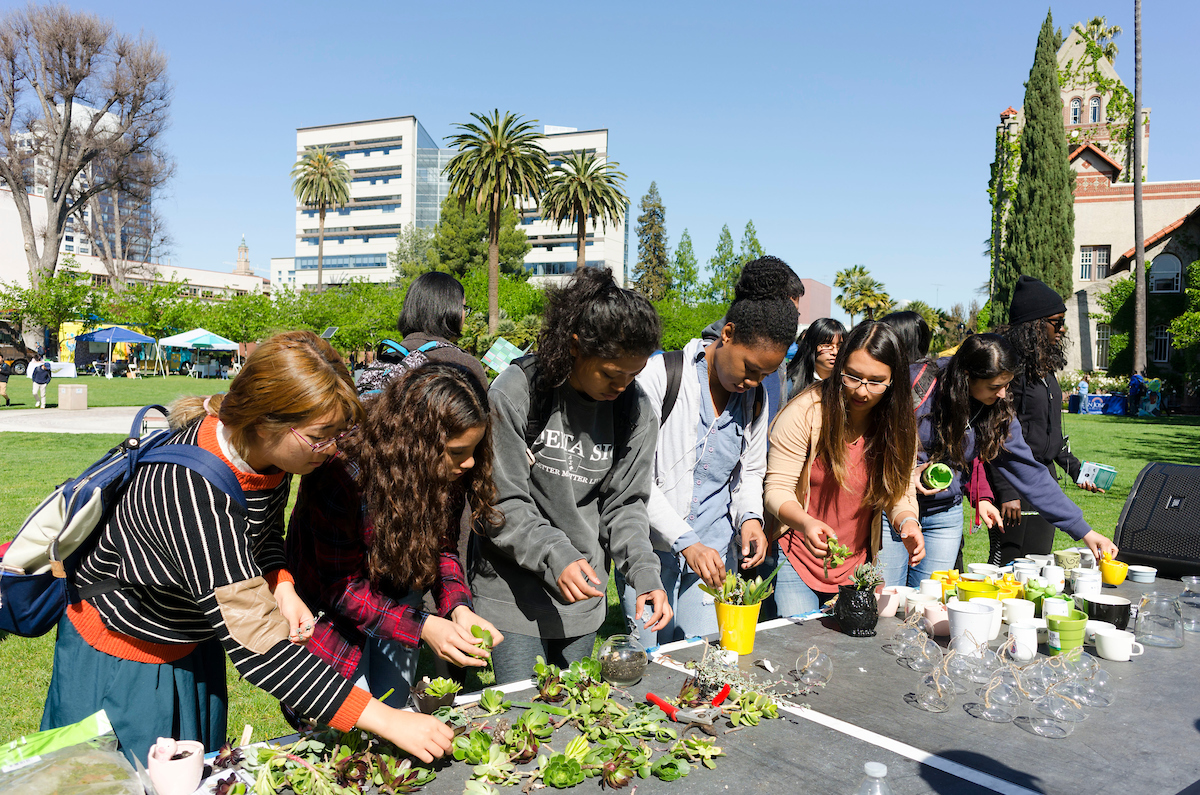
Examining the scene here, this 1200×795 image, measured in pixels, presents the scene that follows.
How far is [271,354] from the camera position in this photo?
1.66 meters

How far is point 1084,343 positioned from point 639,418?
34.3m

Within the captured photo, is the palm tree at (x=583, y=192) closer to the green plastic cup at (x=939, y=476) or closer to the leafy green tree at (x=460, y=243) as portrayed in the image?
the leafy green tree at (x=460, y=243)

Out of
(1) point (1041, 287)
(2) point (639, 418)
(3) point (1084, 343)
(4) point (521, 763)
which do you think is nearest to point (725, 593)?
(2) point (639, 418)

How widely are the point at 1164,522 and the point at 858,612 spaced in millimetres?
2047

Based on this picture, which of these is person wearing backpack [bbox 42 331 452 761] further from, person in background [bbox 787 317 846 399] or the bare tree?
the bare tree

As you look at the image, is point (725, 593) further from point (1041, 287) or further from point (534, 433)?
point (1041, 287)

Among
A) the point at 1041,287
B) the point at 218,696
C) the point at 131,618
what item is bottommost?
the point at 218,696

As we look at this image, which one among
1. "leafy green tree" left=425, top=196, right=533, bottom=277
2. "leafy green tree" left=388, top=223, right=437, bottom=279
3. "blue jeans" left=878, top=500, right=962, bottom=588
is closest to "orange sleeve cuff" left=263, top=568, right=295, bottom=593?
"blue jeans" left=878, top=500, right=962, bottom=588

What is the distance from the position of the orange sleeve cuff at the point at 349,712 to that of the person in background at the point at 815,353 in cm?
357

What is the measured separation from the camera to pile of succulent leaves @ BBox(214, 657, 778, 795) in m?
1.41

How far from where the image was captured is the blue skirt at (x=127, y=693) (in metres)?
1.81

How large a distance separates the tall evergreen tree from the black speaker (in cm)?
2927

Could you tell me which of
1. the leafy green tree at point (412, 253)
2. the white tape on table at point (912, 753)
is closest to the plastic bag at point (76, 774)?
the white tape on table at point (912, 753)

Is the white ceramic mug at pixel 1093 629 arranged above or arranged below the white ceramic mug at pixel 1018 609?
below
